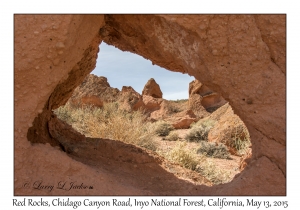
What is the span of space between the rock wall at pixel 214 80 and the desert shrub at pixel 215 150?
16.2ft

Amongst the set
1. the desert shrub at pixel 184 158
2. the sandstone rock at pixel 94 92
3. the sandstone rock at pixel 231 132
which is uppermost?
the sandstone rock at pixel 94 92

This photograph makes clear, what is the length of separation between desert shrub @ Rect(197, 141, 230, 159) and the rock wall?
4938 millimetres

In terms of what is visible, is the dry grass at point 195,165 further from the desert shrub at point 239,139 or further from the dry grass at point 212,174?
the desert shrub at point 239,139

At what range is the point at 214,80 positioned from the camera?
9.05 feet

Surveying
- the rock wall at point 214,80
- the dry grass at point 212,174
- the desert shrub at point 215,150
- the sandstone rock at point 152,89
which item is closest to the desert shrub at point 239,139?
the desert shrub at point 215,150

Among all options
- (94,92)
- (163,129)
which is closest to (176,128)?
(163,129)

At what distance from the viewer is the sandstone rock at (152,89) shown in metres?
22.9

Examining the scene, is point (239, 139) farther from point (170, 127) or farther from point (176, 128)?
point (176, 128)

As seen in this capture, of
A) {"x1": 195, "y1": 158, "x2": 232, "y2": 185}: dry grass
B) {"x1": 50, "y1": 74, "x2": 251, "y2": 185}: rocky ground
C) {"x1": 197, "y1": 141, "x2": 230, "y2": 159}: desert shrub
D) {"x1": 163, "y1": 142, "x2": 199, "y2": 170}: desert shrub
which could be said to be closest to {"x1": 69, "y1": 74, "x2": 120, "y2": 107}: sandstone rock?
{"x1": 50, "y1": 74, "x2": 251, "y2": 185}: rocky ground

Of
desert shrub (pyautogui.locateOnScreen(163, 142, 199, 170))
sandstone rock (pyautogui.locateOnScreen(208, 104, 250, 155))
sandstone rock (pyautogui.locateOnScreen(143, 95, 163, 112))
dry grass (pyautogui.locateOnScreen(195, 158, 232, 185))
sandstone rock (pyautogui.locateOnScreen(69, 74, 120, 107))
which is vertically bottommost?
dry grass (pyautogui.locateOnScreen(195, 158, 232, 185))

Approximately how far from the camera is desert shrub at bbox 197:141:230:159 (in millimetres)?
7627

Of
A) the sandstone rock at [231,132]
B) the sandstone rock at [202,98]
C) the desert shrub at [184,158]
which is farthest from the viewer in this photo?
the sandstone rock at [202,98]

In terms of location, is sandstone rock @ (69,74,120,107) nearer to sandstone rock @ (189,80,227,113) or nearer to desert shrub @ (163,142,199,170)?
sandstone rock @ (189,80,227,113)
